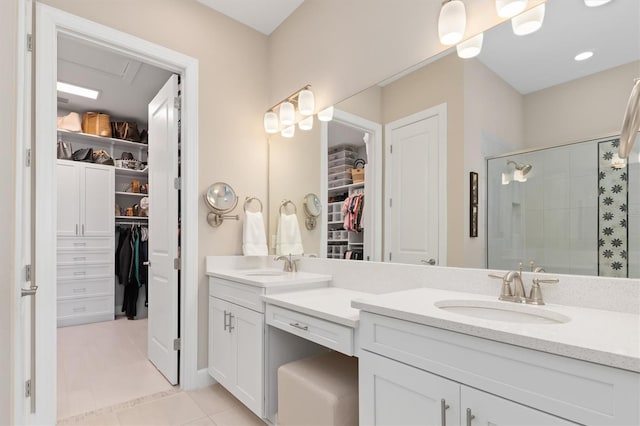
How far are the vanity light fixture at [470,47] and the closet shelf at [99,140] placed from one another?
14.6 feet

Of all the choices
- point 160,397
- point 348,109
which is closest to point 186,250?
point 160,397

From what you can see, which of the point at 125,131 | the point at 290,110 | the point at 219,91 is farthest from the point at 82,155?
the point at 290,110

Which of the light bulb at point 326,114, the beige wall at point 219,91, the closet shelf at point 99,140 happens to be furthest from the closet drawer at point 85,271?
the light bulb at point 326,114

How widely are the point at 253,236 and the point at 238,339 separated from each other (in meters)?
0.86

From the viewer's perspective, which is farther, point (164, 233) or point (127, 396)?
point (164, 233)

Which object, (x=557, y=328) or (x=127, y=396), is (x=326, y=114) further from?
(x=127, y=396)

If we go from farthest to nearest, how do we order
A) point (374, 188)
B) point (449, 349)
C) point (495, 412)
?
point (374, 188), point (449, 349), point (495, 412)

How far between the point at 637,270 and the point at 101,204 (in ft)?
16.6

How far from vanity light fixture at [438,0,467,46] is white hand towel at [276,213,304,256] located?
1562mm

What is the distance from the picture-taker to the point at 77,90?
12.4 feet

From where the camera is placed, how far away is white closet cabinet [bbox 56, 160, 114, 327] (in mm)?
4055

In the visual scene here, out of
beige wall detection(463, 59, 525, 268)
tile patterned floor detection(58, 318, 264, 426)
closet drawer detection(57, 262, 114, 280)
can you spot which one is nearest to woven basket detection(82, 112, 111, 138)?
closet drawer detection(57, 262, 114, 280)

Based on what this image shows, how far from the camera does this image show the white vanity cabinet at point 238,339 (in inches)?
73.7

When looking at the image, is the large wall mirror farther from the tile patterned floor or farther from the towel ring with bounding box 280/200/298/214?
the tile patterned floor
